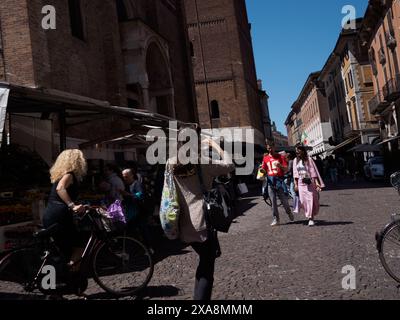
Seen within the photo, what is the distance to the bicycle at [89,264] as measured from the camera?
469cm

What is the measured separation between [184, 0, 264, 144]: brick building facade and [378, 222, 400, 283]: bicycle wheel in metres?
35.9

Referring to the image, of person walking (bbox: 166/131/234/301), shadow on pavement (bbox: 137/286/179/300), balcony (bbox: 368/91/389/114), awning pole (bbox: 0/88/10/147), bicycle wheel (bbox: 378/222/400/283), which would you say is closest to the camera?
person walking (bbox: 166/131/234/301)

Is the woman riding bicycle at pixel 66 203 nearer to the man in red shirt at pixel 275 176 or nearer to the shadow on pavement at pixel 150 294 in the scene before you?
the shadow on pavement at pixel 150 294

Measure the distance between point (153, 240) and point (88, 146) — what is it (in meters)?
3.77

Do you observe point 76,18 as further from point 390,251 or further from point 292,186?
point 390,251

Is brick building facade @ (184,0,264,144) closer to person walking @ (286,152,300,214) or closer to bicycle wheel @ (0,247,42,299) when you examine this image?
person walking @ (286,152,300,214)

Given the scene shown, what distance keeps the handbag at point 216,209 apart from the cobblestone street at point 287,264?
1.06 meters

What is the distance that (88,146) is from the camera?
11898 mm

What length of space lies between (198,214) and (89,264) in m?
1.87

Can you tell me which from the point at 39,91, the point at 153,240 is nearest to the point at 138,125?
the point at 153,240

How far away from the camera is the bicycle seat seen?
4.71m

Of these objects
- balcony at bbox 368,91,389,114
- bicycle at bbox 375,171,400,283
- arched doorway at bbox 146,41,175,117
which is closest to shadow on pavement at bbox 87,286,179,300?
bicycle at bbox 375,171,400,283

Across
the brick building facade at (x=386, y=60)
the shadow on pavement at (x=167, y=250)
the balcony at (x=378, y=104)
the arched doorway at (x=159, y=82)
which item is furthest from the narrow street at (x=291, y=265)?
the balcony at (x=378, y=104)

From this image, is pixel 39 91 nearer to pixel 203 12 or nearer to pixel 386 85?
pixel 386 85
